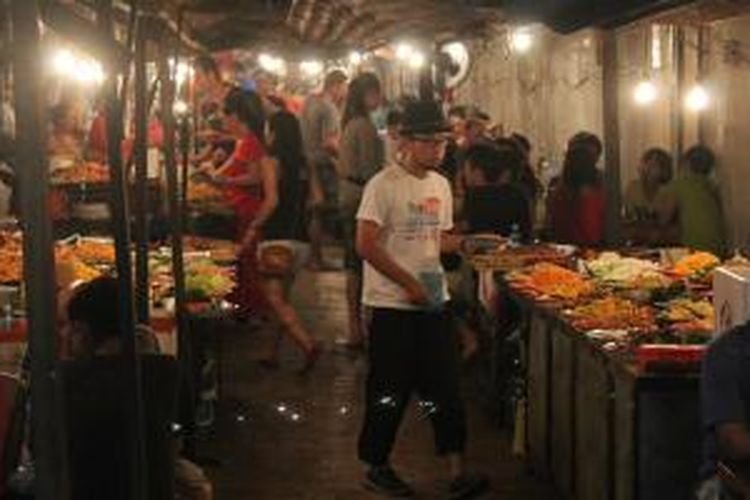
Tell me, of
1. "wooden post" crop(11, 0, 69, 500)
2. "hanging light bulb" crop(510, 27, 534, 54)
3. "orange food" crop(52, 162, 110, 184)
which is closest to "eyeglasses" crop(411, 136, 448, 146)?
"wooden post" crop(11, 0, 69, 500)

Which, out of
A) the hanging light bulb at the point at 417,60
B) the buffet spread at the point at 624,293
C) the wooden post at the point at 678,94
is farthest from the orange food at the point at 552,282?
the hanging light bulb at the point at 417,60

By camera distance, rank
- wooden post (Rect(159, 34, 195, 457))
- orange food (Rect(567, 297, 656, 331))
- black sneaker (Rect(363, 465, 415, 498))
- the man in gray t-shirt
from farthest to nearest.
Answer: the man in gray t-shirt, black sneaker (Rect(363, 465, 415, 498)), wooden post (Rect(159, 34, 195, 457)), orange food (Rect(567, 297, 656, 331))

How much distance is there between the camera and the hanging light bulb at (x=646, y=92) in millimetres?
15406

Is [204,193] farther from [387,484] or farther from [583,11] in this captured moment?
[387,484]

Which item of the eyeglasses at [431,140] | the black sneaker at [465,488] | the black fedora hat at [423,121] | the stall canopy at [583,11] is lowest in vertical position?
the black sneaker at [465,488]

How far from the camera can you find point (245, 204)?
13.9 m

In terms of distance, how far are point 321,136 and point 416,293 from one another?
1130cm

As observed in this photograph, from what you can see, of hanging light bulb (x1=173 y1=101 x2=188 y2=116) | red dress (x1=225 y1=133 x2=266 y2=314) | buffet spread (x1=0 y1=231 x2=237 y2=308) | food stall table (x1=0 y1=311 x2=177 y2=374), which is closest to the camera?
food stall table (x1=0 y1=311 x2=177 y2=374)

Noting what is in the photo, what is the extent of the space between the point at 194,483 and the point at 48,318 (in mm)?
2723

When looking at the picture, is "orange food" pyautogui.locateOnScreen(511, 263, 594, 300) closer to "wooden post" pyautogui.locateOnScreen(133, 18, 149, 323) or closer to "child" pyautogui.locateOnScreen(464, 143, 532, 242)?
"child" pyautogui.locateOnScreen(464, 143, 532, 242)

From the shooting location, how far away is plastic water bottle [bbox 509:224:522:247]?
11.4 metres

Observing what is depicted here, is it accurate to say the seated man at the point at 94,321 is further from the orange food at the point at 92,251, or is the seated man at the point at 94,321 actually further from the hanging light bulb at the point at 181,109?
the hanging light bulb at the point at 181,109

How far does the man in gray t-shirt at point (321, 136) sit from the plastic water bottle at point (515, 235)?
6942 mm

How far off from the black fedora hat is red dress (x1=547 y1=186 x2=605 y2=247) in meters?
4.21
